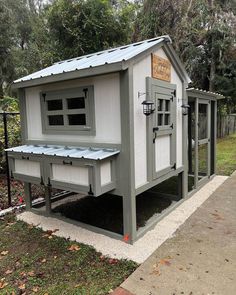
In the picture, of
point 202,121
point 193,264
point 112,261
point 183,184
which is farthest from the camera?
point 202,121

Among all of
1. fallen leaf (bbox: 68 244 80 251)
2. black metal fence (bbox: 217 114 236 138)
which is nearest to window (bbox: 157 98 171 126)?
fallen leaf (bbox: 68 244 80 251)

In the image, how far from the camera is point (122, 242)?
3.21m

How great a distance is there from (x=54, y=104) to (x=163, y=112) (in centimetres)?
163

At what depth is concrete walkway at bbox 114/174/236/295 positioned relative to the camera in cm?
234

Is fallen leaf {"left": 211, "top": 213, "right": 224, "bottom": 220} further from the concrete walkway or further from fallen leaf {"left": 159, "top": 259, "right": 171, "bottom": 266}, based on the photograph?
fallen leaf {"left": 159, "top": 259, "right": 171, "bottom": 266}

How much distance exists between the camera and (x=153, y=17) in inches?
387

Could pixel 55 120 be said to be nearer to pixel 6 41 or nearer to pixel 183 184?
pixel 183 184

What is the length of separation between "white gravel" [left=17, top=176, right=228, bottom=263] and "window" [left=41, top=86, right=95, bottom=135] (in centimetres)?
141

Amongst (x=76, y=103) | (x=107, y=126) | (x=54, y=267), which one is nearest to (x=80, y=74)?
(x=76, y=103)

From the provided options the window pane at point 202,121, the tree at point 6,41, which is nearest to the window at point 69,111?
the window pane at point 202,121

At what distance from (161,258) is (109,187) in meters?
1.00

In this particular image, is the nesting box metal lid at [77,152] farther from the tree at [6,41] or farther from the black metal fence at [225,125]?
the tree at [6,41]

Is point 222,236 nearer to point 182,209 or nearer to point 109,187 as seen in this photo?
point 182,209

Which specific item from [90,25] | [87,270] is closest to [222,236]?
[87,270]
